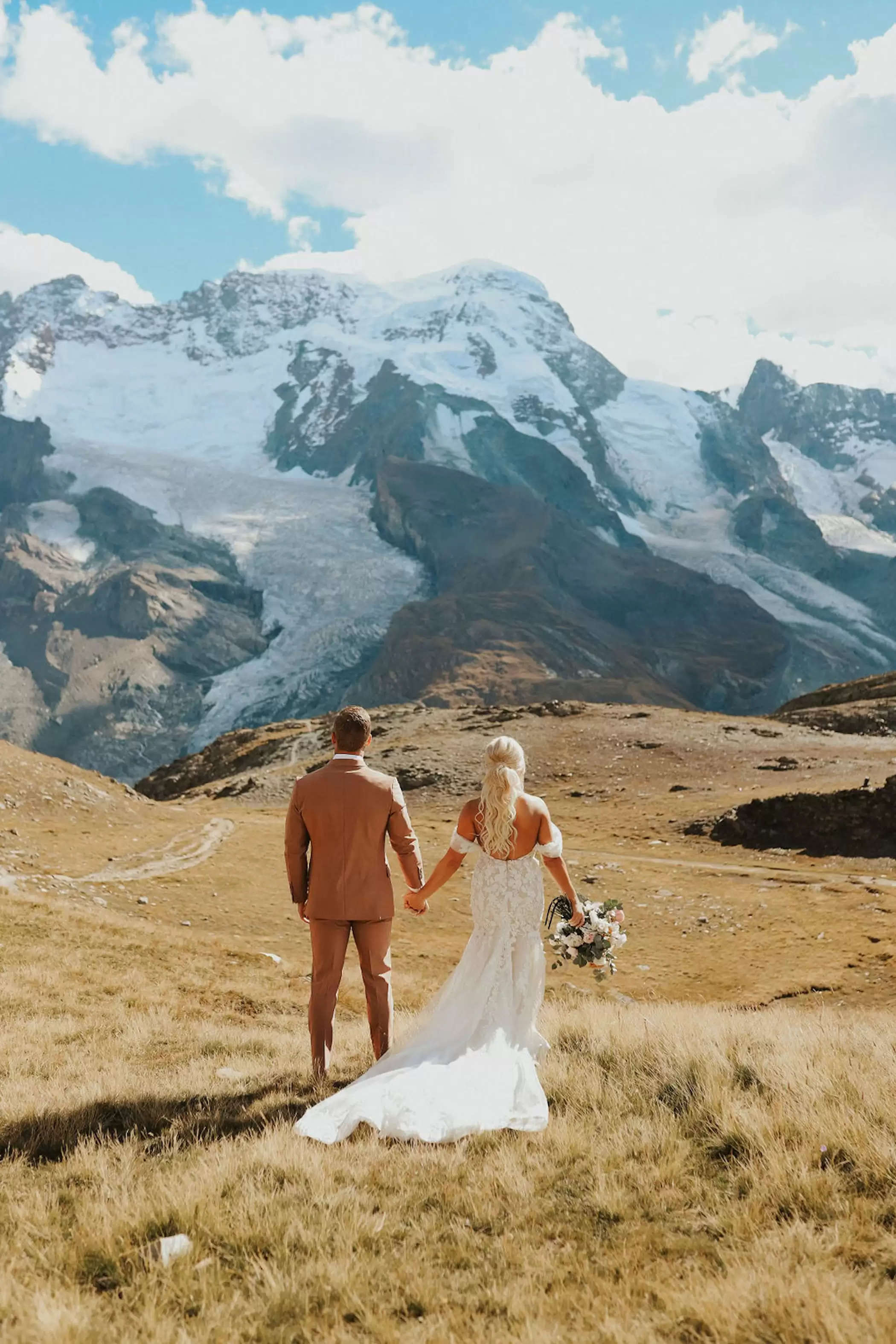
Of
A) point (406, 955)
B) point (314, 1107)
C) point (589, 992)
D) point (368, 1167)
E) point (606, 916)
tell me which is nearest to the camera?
point (368, 1167)

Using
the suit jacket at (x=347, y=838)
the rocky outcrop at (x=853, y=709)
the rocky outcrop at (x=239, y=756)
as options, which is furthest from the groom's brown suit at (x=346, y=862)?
the rocky outcrop at (x=239, y=756)

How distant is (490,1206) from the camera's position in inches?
220

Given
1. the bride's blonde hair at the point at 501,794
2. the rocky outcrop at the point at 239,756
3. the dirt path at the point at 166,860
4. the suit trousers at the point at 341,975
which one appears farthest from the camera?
the rocky outcrop at the point at 239,756

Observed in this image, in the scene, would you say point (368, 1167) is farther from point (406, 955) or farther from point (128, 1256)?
point (406, 955)

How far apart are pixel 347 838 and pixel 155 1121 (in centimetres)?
267

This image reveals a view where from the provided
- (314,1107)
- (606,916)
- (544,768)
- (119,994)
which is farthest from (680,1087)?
(544,768)

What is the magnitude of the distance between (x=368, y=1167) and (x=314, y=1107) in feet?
3.08

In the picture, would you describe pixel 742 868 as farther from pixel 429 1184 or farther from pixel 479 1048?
pixel 429 1184

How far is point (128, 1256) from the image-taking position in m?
5.09

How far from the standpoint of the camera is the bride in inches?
283

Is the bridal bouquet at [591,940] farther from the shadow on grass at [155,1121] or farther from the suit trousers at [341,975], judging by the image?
the shadow on grass at [155,1121]

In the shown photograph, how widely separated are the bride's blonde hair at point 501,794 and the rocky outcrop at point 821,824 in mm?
25995

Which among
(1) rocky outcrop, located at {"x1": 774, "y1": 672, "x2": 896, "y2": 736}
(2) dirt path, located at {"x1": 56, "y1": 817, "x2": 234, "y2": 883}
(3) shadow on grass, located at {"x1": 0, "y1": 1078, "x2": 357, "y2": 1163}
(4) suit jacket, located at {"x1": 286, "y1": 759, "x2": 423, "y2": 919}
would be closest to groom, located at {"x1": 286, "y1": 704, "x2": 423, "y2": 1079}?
(4) suit jacket, located at {"x1": 286, "y1": 759, "x2": 423, "y2": 919}

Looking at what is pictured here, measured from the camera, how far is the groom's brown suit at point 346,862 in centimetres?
808
